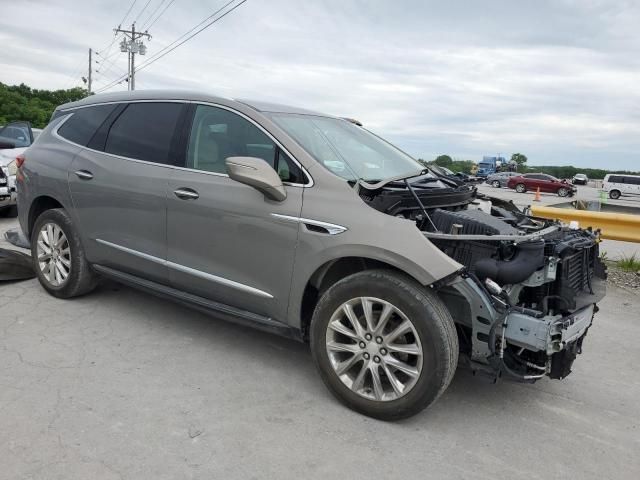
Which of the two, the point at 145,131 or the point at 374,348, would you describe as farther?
the point at 145,131

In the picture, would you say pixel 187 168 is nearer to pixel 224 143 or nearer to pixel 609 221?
pixel 224 143

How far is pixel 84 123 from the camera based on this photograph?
4625 mm

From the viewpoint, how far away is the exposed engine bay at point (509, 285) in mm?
2850

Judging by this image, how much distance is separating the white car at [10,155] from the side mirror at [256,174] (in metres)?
6.76

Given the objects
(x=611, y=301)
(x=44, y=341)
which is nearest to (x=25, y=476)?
(x=44, y=341)

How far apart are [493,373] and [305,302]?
1172 mm

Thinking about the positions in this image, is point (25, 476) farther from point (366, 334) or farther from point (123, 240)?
point (123, 240)

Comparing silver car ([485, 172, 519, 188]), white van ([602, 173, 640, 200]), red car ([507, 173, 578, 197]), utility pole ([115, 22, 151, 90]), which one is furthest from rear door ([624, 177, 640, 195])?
utility pole ([115, 22, 151, 90])

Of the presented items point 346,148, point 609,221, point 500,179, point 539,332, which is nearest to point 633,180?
point 500,179

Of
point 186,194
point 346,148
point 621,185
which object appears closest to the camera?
point 186,194

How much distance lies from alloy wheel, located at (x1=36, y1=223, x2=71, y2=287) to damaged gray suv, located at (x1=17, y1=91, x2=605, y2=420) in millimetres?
146

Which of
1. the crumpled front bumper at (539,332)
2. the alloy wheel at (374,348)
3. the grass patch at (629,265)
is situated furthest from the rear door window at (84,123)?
→ the grass patch at (629,265)

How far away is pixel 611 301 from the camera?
5.82 metres

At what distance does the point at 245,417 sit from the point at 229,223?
1202mm
